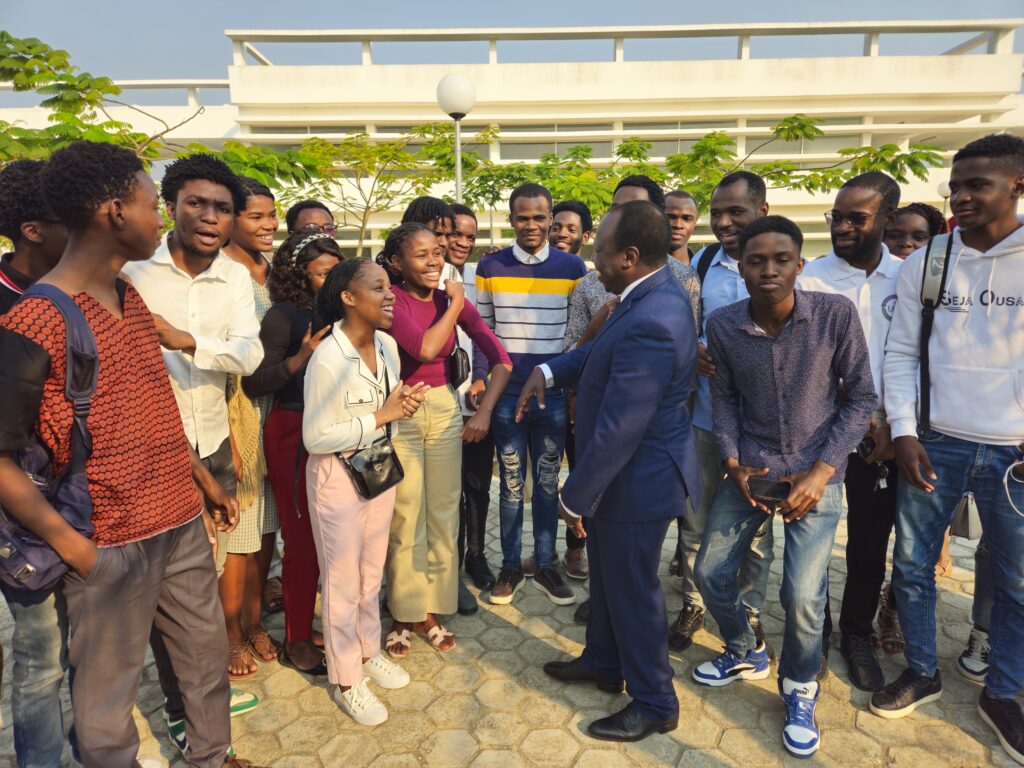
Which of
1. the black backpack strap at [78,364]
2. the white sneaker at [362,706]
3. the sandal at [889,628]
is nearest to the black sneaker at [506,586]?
the white sneaker at [362,706]

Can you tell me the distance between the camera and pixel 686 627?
3.76 metres

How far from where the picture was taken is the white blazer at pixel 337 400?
282 cm

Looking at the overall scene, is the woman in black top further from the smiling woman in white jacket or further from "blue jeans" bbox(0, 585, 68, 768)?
"blue jeans" bbox(0, 585, 68, 768)

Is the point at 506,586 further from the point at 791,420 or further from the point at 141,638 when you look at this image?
the point at 141,638

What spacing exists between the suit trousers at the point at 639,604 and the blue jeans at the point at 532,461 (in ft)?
3.95

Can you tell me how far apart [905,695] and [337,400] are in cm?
324

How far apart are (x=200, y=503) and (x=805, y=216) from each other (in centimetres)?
4791

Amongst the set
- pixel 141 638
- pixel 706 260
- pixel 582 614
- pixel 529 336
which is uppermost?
pixel 706 260

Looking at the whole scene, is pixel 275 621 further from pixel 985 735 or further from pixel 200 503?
pixel 985 735

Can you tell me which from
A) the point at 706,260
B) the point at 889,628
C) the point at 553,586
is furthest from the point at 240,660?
the point at 889,628

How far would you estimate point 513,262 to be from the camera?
168 inches

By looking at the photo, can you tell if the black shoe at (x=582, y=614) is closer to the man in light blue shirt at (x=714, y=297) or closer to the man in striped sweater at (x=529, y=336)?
the man in striped sweater at (x=529, y=336)

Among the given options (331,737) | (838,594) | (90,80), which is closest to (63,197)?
(331,737)

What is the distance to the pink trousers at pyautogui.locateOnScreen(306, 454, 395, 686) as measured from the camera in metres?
2.96
